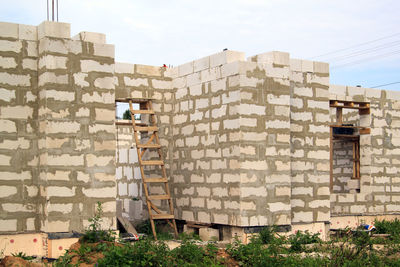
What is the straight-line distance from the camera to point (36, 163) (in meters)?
9.43

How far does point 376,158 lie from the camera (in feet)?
48.3

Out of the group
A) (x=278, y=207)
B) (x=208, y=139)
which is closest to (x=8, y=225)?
(x=208, y=139)

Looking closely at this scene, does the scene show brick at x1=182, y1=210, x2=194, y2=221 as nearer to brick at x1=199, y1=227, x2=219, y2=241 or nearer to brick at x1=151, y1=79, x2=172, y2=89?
brick at x1=199, y1=227, x2=219, y2=241

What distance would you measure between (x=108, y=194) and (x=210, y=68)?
3.54 m

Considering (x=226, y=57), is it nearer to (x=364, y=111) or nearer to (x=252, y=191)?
(x=252, y=191)

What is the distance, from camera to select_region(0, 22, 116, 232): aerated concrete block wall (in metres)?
9.19

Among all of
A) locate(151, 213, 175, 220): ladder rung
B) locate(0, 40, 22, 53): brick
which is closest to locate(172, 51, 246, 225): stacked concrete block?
locate(151, 213, 175, 220): ladder rung

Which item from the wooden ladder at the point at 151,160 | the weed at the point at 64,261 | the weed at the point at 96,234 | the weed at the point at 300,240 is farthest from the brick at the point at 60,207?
the weed at the point at 300,240

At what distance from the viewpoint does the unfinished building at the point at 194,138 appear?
9273mm

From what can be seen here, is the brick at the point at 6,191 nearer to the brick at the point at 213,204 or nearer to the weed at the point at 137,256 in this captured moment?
the weed at the point at 137,256

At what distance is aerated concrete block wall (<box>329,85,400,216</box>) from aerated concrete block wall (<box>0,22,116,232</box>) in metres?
6.65

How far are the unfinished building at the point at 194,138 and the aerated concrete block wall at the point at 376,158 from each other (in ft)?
0.09

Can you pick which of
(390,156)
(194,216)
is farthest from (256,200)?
(390,156)

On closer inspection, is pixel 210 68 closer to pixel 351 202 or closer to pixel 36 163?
pixel 36 163
